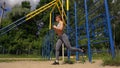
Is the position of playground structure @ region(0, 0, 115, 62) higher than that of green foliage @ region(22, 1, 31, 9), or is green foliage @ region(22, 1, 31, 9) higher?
green foliage @ region(22, 1, 31, 9)

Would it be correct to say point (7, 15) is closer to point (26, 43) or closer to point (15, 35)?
point (15, 35)

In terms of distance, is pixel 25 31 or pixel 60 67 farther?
pixel 25 31

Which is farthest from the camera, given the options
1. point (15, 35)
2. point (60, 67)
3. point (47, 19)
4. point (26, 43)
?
point (47, 19)

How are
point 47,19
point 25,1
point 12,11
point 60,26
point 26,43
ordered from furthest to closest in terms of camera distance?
point 25,1
point 12,11
point 47,19
point 26,43
point 60,26

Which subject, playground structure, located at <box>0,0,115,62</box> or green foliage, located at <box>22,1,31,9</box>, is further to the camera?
green foliage, located at <box>22,1,31,9</box>

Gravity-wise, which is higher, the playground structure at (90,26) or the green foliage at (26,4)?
the green foliage at (26,4)

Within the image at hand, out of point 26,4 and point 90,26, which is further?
point 26,4

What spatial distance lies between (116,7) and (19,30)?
1719cm

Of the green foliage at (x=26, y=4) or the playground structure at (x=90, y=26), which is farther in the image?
the green foliage at (x=26, y=4)

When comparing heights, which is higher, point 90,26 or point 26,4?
point 26,4

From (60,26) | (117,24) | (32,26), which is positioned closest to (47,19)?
(32,26)

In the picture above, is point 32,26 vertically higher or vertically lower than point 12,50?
higher

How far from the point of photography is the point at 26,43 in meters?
43.4

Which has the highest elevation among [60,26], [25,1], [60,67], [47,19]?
[25,1]
